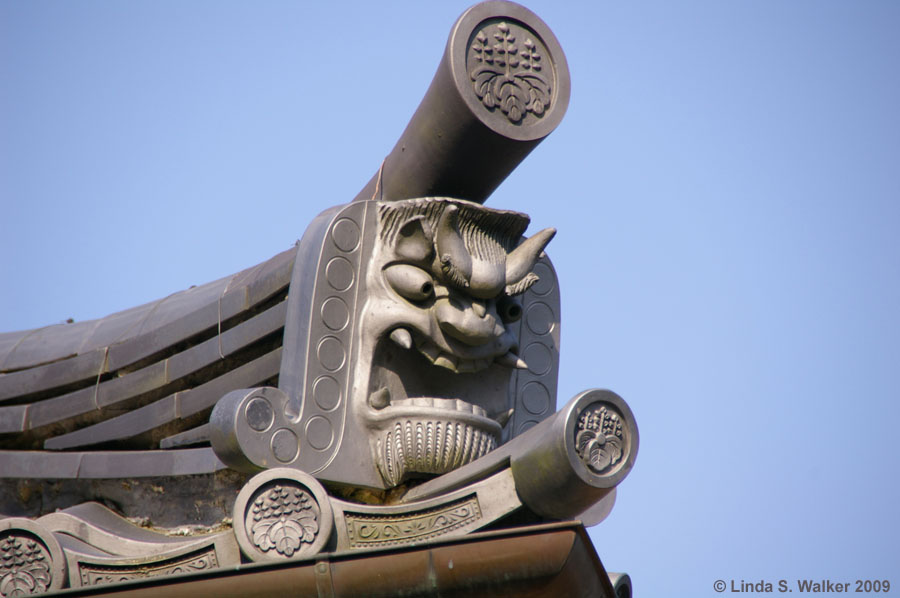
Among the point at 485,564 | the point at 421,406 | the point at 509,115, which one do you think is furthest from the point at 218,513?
the point at 509,115

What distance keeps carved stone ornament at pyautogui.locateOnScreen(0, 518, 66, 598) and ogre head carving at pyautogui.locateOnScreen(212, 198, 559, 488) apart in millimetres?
1176

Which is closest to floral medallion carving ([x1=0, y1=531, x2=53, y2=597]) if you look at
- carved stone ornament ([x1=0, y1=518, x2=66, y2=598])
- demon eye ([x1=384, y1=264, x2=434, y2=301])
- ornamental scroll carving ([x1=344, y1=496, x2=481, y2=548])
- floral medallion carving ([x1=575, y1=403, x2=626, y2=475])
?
carved stone ornament ([x1=0, y1=518, x2=66, y2=598])

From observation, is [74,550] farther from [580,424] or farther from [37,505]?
[580,424]

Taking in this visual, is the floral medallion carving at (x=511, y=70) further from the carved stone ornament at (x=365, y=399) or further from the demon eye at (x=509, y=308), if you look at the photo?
the demon eye at (x=509, y=308)

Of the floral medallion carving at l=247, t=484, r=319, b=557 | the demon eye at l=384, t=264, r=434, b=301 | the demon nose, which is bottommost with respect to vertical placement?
the floral medallion carving at l=247, t=484, r=319, b=557

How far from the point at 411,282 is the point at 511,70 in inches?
62.2

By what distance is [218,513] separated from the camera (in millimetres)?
9164

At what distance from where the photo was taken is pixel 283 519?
800 cm

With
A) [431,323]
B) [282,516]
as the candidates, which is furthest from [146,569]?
[431,323]

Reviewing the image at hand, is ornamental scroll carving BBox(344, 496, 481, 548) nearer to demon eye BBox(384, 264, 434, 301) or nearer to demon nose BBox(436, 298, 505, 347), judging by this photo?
demon nose BBox(436, 298, 505, 347)

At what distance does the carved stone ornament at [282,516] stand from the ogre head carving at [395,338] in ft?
0.76

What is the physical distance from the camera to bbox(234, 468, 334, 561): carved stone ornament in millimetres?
7926

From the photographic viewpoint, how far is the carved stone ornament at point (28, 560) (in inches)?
323

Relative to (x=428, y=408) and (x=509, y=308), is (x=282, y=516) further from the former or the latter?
(x=509, y=308)
